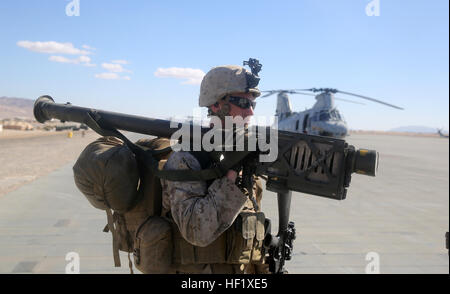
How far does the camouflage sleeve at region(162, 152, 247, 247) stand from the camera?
1.92 meters

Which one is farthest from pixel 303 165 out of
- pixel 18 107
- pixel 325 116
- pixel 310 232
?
pixel 18 107

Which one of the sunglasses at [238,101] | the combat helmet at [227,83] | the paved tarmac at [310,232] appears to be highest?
the combat helmet at [227,83]

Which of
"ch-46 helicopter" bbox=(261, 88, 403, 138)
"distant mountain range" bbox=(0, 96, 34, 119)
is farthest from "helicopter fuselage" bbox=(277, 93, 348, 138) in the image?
"distant mountain range" bbox=(0, 96, 34, 119)

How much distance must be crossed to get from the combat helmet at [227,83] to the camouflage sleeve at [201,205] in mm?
494

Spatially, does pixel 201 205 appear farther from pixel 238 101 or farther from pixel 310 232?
pixel 310 232

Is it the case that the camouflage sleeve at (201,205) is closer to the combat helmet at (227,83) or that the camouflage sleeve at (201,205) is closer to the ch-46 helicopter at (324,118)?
the combat helmet at (227,83)

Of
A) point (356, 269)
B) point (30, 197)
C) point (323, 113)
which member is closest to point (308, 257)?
point (356, 269)

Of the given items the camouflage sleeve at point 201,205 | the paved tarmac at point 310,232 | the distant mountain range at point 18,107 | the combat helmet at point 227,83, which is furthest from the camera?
the distant mountain range at point 18,107

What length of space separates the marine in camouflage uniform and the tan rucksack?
3.4 inches

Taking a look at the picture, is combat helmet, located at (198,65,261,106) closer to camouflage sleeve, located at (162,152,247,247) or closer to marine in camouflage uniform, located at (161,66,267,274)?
marine in camouflage uniform, located at (161,66,267,274)

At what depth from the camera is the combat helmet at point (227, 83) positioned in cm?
233

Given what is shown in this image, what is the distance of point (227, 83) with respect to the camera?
7.67 ft

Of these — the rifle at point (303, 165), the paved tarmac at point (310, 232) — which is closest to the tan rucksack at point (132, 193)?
the rifle at point (303, 165)

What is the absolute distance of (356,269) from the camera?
4.93m
